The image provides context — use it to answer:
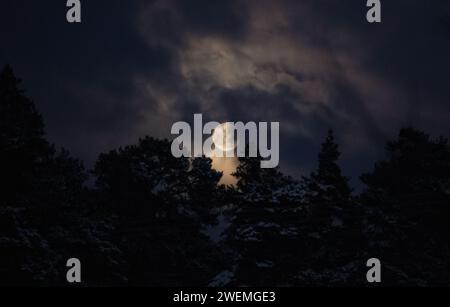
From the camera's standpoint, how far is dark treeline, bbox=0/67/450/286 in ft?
117

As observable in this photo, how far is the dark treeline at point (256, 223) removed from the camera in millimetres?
35656

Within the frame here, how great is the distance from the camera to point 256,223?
123 feet

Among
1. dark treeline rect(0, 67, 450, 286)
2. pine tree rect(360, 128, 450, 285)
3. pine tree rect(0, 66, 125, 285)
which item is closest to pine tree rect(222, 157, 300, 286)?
dark treeline rect(0, 67, 450, 286)

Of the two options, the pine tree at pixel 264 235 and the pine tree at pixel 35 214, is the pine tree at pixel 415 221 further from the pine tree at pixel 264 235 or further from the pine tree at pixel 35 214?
the pine tree at pixel 35 214

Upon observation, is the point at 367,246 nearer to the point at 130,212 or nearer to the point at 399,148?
the point at 399,148

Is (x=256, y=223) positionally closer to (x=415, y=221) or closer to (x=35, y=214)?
(x=415, y=221)

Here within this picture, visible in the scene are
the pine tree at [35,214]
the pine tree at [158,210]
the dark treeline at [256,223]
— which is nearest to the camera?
the pine tree at [35,214]

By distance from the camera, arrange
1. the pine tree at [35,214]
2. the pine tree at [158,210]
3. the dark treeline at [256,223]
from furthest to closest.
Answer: the pine tree at [158,210]
the dark treeline at [256,223]
the pine tree at [35,214]

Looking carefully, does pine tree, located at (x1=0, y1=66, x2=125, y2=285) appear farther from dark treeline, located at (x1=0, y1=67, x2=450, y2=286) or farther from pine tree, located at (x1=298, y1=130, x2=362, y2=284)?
pine tree, located at (x1=298, y1=130, x2=362, y2=284)

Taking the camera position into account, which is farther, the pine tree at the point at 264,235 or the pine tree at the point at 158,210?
the pine tree at the point at 158,210

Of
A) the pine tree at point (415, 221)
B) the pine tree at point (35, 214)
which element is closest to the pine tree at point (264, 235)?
the pine tree at point (415, 221)

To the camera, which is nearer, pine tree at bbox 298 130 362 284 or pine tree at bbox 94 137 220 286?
pine tree at bbox 298 130 362 284
